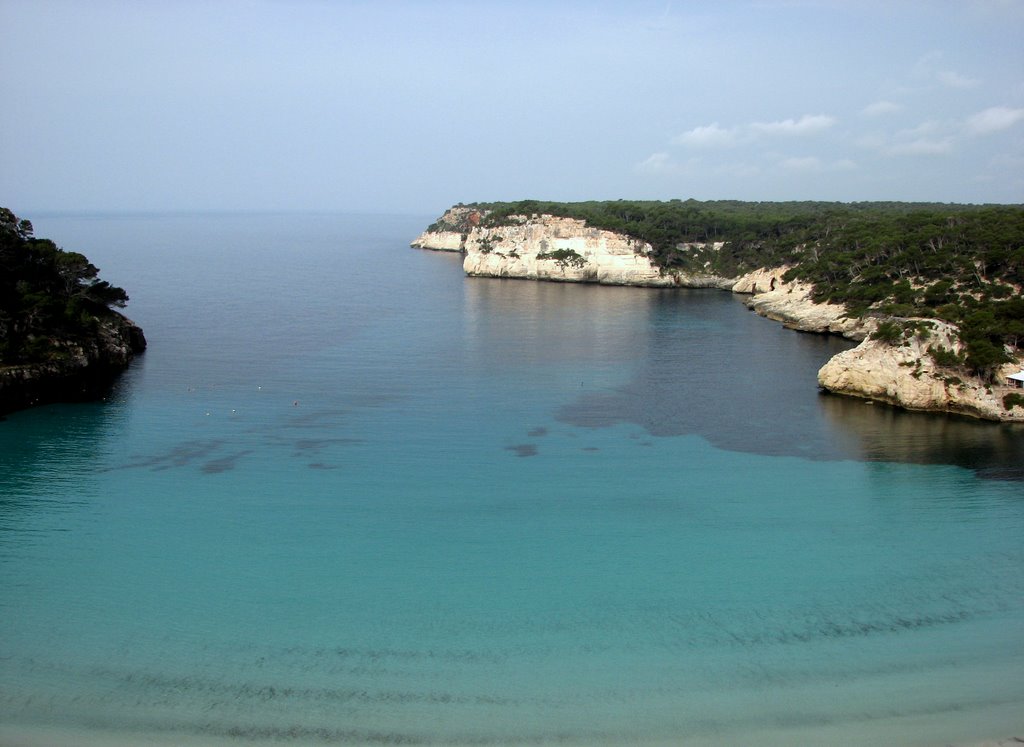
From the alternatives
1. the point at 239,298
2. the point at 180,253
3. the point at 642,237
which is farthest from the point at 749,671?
the point at 180,253

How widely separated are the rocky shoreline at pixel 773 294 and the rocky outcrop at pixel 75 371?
1198 inches

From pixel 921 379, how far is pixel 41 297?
35.1m

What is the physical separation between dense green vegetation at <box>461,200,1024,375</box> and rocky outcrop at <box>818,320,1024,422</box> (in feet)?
2.26

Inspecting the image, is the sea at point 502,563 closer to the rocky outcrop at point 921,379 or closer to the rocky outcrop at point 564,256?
Answer: the rocky outcrop at point 921,379

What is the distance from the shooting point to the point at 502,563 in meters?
17.2

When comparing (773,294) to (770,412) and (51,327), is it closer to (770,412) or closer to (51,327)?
(770,412)

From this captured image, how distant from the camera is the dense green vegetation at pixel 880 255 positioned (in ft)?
106

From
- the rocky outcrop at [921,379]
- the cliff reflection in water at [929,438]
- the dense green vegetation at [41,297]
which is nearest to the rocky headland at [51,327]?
the dense green vegetation at [41,297]

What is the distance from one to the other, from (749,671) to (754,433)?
1451 centimetres

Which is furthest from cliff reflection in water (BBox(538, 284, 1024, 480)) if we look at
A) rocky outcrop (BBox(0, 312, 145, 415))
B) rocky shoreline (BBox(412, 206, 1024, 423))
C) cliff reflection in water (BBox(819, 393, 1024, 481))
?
rocky outcrop (BBox(0, 312, 145, 415))

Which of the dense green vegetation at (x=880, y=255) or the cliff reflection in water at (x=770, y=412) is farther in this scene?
the dense green vegetation at (x=880, y=255)

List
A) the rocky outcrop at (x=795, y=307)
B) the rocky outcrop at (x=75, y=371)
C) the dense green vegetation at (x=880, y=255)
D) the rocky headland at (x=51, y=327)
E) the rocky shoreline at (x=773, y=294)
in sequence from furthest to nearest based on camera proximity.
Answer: the rocky outcrop at (x=795, y=307)
the dense green vegetation at (x=880, y=255)
the rocky headland at (x=51, y=327)
the rocky outcrop at (x=75, y=371)
the rocky shoreline at (x=773, y=294)

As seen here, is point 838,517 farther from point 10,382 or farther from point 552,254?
point 552,254

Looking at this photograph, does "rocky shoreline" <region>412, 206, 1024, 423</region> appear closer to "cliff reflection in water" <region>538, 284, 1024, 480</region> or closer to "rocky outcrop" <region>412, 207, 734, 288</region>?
"rocky outcrop" <region>412, 207, 734, 288</region>
